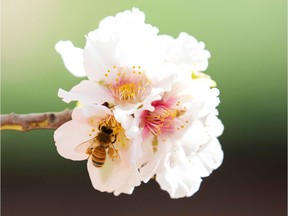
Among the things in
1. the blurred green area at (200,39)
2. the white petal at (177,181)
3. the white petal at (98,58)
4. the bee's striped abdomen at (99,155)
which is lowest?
the white petal at (177,181)

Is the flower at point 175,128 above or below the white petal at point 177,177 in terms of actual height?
above

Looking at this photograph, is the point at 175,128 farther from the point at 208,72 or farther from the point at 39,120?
the point at 208,72

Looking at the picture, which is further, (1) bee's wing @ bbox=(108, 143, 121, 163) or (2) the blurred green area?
(2) the blurred green area

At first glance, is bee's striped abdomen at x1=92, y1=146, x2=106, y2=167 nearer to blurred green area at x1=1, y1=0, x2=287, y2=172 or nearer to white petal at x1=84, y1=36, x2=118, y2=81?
white petal at x1=84, y1=36, x2=118, y2=81

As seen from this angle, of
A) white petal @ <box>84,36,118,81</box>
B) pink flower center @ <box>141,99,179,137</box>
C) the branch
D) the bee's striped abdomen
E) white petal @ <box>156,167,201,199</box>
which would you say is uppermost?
white petal @ <box>84,36,118,81</box>

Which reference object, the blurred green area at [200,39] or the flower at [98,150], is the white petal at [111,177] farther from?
the blurred green area at [200,39]

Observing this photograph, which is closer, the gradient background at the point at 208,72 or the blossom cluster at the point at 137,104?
the blossom cluster at the point at 137,104

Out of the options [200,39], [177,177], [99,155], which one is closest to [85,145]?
[99,155]

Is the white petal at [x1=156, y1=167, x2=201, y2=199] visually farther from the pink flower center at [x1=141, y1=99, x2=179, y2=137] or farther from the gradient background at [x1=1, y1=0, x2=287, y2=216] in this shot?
the gradient background at [x1=1, y1=0, x2=287, y2=216]

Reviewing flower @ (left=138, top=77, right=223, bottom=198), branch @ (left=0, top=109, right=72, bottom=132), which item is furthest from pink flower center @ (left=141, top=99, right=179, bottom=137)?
branch @ (left=0, top=109, right=72, bottom=132)

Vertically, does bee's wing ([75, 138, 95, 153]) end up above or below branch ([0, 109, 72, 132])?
below

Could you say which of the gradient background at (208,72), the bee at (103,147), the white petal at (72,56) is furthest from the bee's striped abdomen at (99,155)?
the gradient background at (208,72)
